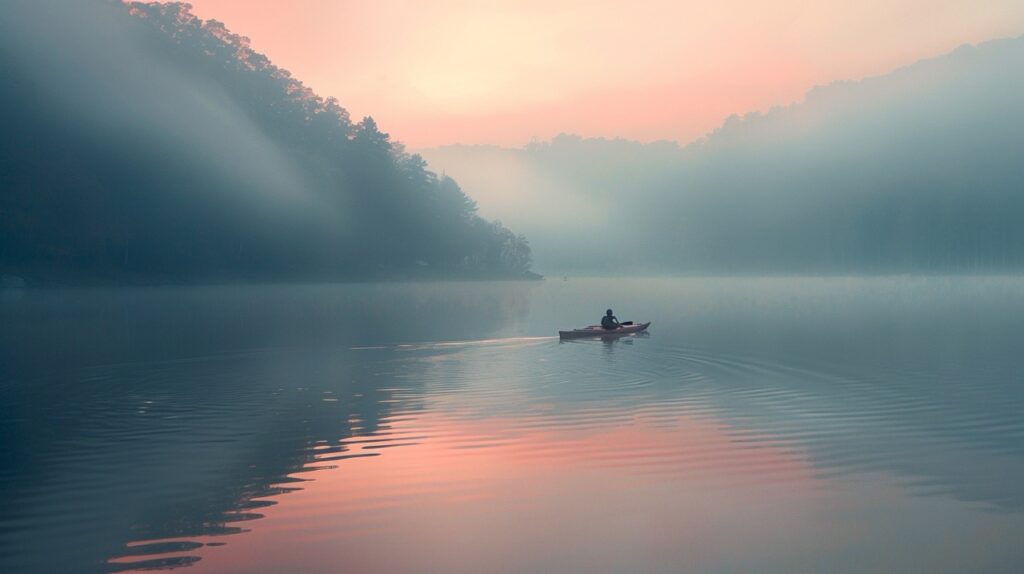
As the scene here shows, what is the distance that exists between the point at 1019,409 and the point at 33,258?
11588 centimetres

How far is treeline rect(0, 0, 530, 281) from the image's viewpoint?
385 ft

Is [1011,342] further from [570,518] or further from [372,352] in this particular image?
[570,518]

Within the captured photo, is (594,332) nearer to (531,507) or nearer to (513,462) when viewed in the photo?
(513,462)

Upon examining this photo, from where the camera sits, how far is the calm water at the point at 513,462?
42.6ft

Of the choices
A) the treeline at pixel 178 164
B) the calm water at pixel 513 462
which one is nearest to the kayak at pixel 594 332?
the calm water at pixel 513 462

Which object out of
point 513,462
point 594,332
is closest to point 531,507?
point 513,462

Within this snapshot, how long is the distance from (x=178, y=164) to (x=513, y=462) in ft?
429

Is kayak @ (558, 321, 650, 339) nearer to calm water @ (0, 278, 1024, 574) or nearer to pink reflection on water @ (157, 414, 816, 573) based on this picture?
calm water @ (0, 278, 1024, 574)

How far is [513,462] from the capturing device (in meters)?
18.4

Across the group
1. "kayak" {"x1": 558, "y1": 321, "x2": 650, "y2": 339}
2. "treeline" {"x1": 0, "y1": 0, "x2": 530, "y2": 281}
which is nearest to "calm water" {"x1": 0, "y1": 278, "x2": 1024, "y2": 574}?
"kayak" {"x1": 558, "y1": 321, "x2": 650, "y2": 339}

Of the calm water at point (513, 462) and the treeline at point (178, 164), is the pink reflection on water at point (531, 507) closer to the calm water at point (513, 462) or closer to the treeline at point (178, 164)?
the calm water at point (513, 462)

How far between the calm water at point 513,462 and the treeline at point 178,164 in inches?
3491

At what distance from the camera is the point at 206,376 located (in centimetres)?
3216

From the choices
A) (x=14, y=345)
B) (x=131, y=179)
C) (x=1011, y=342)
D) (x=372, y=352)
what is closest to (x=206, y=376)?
(x=372, y=352)
